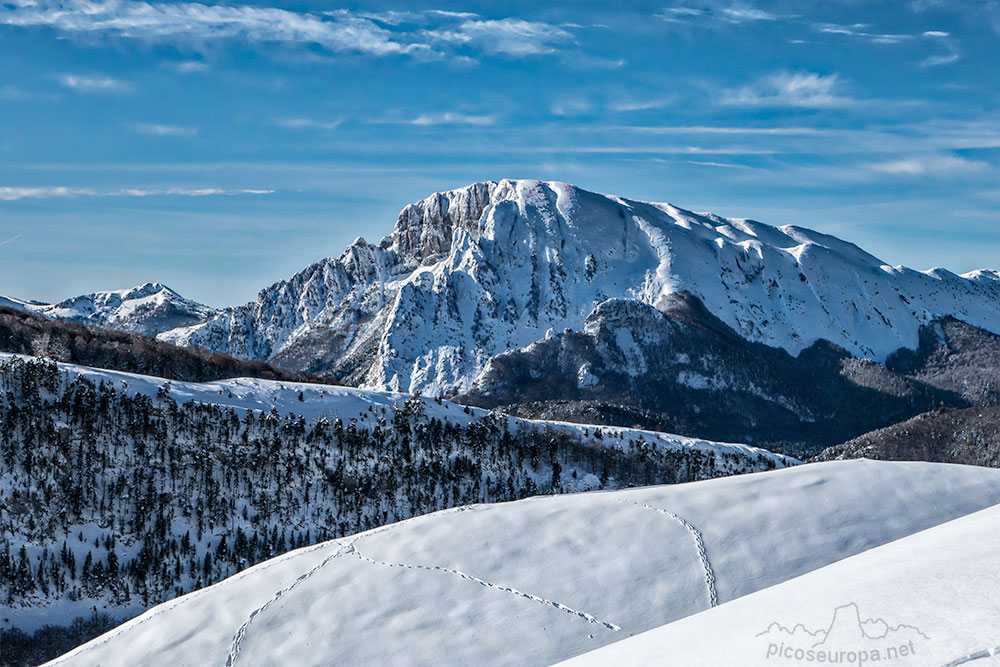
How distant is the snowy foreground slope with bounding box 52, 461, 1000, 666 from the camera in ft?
90.4

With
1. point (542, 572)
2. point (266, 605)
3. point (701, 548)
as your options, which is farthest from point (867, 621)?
point (266, 605)

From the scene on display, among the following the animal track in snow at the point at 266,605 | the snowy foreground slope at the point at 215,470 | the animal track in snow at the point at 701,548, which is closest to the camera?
the animal track in snow at the point at 701,548

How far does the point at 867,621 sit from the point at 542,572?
1661 cm

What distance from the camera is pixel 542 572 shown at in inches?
1184

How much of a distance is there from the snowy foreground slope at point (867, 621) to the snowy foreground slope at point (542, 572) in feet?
29.0

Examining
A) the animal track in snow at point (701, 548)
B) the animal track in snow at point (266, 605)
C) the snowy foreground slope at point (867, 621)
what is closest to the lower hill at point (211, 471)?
the animal track in snow at point (266, 605)

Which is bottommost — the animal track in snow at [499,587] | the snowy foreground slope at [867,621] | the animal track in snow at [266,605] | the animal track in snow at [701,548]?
the animal track in snow at [266,605]

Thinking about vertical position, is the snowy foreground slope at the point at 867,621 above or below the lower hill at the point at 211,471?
above

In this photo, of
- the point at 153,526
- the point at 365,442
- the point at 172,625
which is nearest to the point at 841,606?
the point at 172,625

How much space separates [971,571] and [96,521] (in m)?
118

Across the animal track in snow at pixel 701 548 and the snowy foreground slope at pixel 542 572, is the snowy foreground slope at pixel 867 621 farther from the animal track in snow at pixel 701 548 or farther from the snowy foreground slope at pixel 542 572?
the animal track in snow at pixel 701 548

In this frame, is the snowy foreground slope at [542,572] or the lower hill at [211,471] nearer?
the snowy foreground slope at [542,572]

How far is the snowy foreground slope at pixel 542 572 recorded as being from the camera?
27562mm

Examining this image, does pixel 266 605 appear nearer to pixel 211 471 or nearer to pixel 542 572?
pixel 542 572
